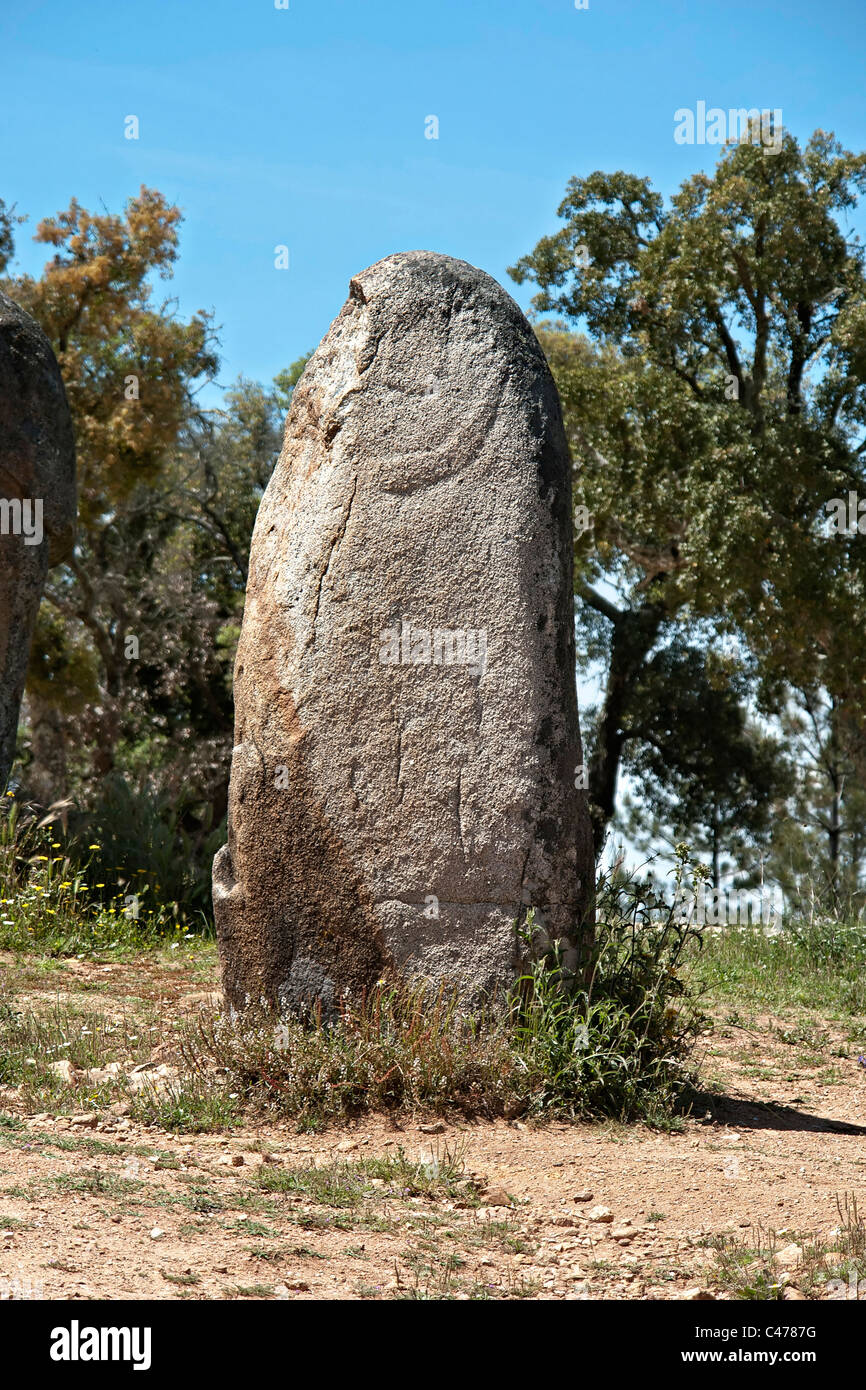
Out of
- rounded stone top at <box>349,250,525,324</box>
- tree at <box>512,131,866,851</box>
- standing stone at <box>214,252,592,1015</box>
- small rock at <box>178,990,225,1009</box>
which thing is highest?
tree at <box>512,131,866,851</box>

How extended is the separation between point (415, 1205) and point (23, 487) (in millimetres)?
6820

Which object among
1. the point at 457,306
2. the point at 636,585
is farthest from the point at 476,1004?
the point at 636,585

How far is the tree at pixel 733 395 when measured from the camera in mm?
15766

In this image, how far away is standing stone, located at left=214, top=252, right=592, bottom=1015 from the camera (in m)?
5.14

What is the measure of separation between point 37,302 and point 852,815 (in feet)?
56.6

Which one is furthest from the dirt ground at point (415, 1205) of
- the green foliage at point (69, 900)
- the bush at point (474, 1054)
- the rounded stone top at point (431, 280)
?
the rounded stone top at point (431, 280)

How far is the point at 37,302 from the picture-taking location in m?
16.5

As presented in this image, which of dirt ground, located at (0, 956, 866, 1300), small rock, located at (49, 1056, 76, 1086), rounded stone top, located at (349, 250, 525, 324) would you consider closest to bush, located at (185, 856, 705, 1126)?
dirt ground, located at (0, 956, 866, 1300)

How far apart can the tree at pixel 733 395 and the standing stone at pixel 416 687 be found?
10458 mm

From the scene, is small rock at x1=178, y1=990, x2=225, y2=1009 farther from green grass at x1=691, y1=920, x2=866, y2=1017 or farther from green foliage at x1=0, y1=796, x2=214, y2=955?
green grass at x1=691, y1=920, x2=866, y2=1017

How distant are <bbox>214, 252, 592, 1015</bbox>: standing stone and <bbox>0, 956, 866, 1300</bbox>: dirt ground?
32.7 inches

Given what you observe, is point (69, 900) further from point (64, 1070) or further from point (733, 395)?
point (733, 395)

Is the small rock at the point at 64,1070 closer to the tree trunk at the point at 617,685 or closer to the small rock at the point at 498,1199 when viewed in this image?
the small rock at the point at 498,1199
